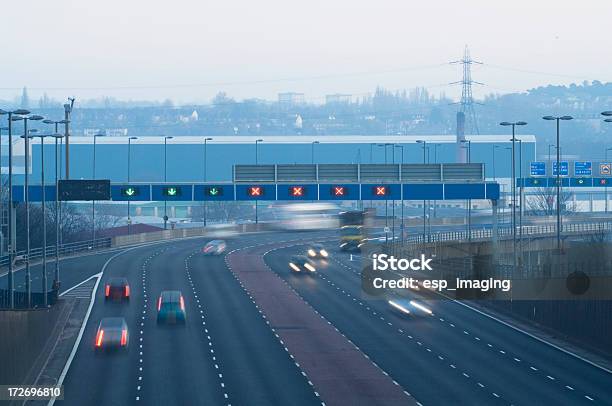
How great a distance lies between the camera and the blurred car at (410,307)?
57.8m

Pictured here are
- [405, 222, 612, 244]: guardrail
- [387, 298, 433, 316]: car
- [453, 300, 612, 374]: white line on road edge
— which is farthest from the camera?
[405, 222, 612, 244]: guardrail

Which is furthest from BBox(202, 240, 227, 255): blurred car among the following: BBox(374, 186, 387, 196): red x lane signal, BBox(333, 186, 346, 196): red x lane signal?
BBox(374, 186, 387, 196): red x lane signal

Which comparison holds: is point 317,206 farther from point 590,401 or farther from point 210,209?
point 590,401

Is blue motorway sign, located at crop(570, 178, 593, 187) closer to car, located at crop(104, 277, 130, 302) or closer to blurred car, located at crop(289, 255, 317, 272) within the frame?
blurred car, located at crop(289, 255, 317, 272)

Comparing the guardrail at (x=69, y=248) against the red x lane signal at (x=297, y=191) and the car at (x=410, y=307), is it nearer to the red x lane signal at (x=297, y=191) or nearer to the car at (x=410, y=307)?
the red x lane signal at (x=297, y=191)

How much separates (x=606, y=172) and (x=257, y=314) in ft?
263

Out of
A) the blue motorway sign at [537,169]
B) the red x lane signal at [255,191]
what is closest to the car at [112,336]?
the red x lane signal at [255,191]

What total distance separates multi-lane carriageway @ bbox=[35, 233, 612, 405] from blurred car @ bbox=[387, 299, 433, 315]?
560 millimetres

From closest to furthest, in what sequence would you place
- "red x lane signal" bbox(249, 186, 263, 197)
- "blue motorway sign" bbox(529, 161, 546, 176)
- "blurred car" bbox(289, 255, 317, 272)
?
"blurred car" bbox(289, 255, 317, 272) → "red x lane signal" bbox(249, 186, 263, 197) → "blue motorway sign" bbox(529, 161, 546, 176)

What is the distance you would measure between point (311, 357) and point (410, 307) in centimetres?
1428

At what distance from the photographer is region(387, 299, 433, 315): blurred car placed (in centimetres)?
5785

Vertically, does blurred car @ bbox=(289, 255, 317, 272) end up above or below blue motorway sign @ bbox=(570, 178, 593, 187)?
below

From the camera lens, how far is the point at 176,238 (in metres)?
114

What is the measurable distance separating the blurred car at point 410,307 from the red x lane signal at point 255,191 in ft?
76.5
